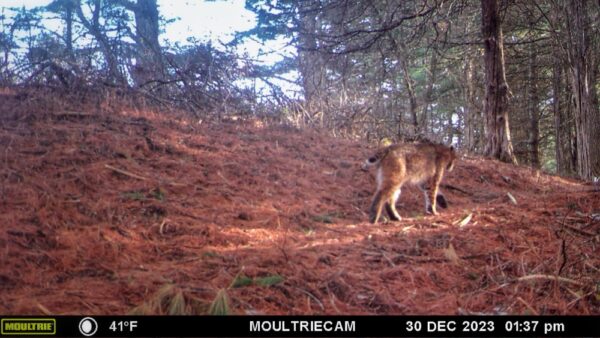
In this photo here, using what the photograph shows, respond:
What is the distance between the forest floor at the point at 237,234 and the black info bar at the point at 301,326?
0.42ft

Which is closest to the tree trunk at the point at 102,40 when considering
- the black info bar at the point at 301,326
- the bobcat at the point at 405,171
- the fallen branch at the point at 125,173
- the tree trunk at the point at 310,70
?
the tree trunk at the point at 310,70

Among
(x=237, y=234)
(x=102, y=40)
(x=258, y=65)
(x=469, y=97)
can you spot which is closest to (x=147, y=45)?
(x=102, y=40)

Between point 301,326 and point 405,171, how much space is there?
13.5 ft

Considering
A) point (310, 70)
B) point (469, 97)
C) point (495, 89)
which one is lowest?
point (495, 89)

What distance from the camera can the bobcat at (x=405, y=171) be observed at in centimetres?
635

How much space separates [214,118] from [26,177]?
15.2 feet

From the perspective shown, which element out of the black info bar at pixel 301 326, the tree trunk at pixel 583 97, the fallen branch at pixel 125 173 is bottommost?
the black info bar at pixel 301 326

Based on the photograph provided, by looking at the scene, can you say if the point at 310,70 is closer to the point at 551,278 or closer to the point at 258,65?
the point at 258,65

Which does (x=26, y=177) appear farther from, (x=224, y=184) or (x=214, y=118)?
(x=214, y=118)

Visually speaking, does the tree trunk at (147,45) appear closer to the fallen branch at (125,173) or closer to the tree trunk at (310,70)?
the tree trunk at (310,70)

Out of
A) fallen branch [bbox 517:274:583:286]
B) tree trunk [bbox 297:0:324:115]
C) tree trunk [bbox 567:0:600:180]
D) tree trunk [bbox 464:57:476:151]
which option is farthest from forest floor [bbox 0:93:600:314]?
tree trunk [bbox 464:57:476:151]

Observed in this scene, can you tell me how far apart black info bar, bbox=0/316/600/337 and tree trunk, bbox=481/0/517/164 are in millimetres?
8770

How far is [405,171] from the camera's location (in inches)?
262

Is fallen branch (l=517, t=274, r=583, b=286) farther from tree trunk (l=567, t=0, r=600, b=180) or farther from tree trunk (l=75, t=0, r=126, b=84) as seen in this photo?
tree trunk (l=75, t=0, r=126, b=84)
